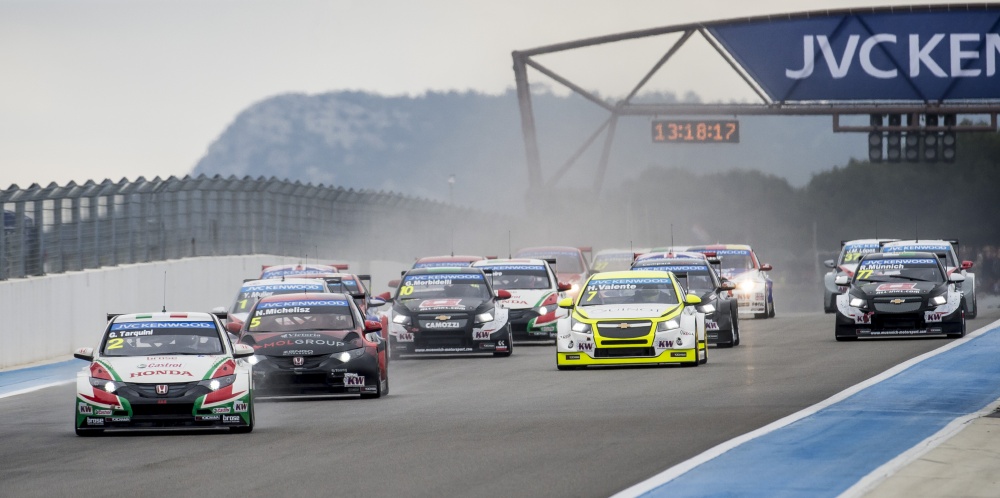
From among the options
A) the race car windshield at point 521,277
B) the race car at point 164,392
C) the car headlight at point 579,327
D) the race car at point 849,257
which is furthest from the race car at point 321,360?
the race car at point 849,257

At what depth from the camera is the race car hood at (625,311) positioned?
23.0 m

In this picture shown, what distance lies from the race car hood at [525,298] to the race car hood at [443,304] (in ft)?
9.88

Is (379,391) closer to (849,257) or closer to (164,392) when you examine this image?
(164,392)

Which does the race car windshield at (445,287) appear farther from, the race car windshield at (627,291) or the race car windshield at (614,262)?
the race car windshield at (614,262)

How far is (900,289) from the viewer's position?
92.1ft

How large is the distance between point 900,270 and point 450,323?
7511mm

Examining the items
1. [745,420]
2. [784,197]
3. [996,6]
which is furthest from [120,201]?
[784,197]

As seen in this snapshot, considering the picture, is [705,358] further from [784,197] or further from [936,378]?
[784,197]

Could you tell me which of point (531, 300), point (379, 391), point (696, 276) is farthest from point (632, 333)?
point (531, 300)

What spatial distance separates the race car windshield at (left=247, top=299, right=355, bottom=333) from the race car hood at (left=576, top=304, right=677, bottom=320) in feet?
13.2

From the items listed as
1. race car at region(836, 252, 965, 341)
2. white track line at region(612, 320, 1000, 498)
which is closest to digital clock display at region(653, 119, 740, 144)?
race car at region(836, 252, 965, 341)

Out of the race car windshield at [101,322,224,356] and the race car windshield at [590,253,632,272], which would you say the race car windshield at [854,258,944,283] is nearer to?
the race car windshield at [590,253,632,272]

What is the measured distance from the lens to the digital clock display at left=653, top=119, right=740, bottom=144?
51.5 meters

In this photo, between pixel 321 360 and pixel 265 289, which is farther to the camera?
pixel 265 289
